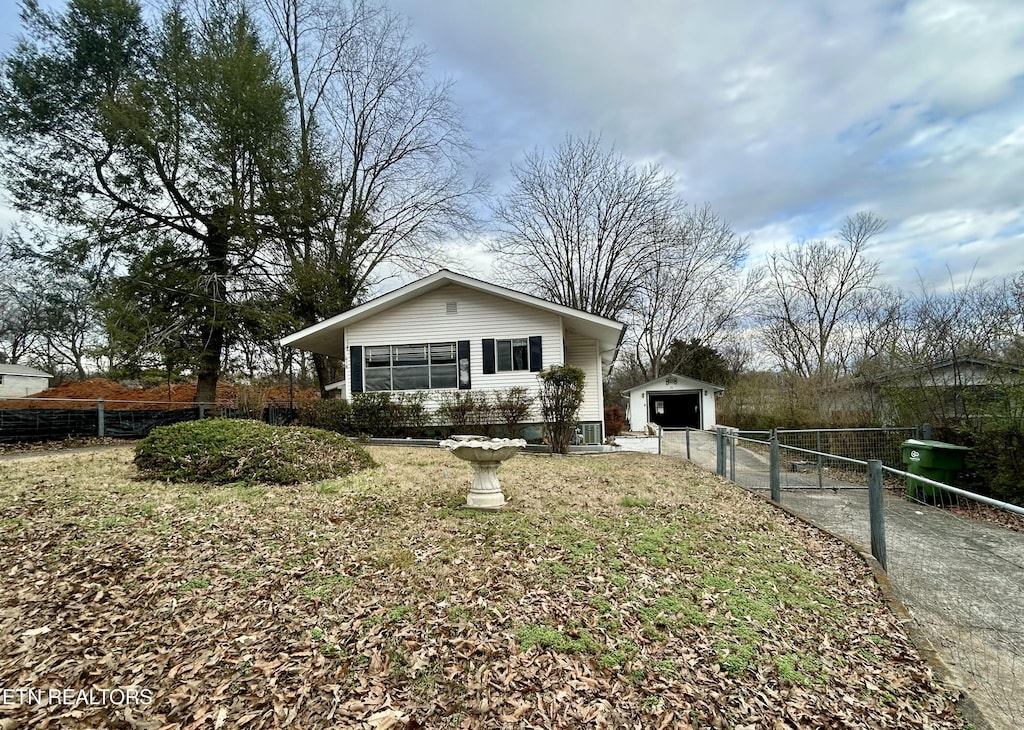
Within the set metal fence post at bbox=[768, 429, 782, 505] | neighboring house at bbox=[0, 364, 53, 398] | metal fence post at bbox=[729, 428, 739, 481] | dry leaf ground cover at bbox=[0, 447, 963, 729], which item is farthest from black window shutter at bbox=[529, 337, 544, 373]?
neighboring house at bbox=[0, 364, 53, 398]

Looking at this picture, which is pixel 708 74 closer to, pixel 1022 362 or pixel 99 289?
pixel 1022 362

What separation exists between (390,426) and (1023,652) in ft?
40.0

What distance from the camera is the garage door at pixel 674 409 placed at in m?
28.6

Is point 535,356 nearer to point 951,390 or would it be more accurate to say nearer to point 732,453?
point 732,453

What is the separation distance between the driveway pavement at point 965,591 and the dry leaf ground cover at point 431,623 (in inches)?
10.4

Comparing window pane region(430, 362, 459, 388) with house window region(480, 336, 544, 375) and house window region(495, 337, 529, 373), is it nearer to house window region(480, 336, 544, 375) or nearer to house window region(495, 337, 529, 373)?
house window region(480, 336, 544, 375)

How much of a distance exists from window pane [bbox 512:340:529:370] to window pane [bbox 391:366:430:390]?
255 cm

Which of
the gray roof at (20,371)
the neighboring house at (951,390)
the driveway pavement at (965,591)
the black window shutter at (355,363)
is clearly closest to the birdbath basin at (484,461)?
the driveway pavement at (965,591)

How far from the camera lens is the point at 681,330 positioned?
107 feet

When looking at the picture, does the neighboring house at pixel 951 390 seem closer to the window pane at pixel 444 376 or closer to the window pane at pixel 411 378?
the window pane at pixel 444 376

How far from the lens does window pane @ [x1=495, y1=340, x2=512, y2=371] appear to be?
44.5 feet

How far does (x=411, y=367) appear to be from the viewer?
45.8ft

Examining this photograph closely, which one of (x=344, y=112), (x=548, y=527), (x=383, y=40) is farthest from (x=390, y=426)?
(x=383, y=40)

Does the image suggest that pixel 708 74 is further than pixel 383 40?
No
